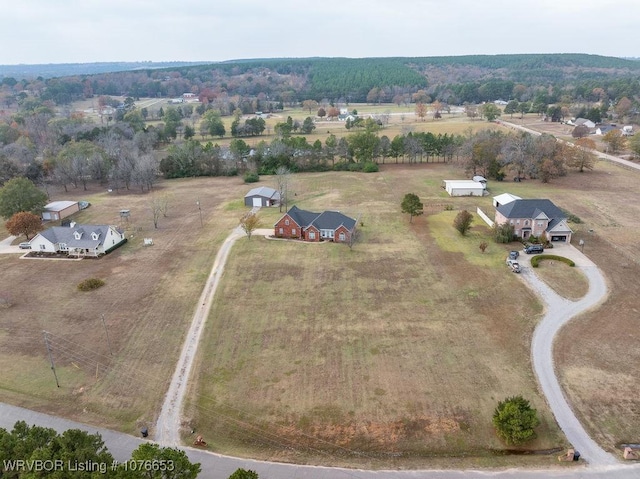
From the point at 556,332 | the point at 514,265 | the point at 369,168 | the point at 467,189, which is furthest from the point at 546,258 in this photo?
the point at 369,168

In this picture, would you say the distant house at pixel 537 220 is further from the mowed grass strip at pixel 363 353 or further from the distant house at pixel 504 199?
the distant house at pixel 504 199

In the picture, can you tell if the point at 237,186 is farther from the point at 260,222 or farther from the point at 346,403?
the point at 346,403

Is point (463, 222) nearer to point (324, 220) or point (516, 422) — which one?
point (324, 220)

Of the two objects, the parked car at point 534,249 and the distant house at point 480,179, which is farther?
the distant house at point 480,179

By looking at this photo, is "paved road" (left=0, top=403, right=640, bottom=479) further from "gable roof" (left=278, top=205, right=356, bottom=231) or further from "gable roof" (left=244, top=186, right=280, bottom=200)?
"gable roof" (left=244, top=186, right=280, bottom=200)

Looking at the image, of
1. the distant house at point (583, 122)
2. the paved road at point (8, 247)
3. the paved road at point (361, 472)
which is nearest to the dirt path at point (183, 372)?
the paved road at point (361, 472)

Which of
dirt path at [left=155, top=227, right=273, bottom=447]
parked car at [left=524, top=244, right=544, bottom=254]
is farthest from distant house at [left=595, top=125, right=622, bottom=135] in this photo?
dirt path at [left=155, top=227, right=273, bottom=447]

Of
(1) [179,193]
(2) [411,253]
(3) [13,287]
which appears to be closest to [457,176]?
(2) [411,253]

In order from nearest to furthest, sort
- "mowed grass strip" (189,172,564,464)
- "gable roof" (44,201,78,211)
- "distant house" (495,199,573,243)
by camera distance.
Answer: "mowed grass strip" (189,172,564,464), "distant house" (495,199,573,243), "gable roof" (44,201,78,211)
